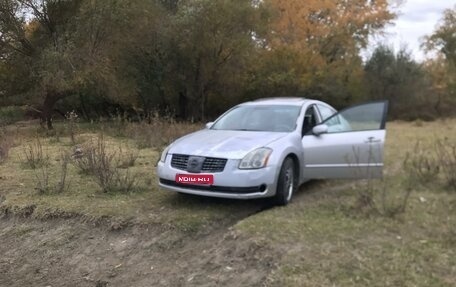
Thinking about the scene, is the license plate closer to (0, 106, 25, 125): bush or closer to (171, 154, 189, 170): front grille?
(171, 154, 189, 170): front grille

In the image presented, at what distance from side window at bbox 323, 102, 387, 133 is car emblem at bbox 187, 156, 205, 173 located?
208cm

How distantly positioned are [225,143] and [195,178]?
26.0 inches

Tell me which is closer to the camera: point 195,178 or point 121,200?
point 195,178

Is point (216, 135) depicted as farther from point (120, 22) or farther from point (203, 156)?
point (120, 22)

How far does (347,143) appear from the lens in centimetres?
752

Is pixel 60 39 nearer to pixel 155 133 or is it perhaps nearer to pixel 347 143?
pixel 155 133

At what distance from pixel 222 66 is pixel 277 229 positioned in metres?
20.3

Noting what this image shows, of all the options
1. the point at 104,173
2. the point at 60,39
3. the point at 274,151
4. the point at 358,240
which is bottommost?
the point at 358,240

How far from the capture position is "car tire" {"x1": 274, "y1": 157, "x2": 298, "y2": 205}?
22.5 ft

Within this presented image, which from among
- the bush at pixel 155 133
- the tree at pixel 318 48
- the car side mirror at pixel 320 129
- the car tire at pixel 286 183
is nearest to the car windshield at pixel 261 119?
the car side mirror at pixel 320 129

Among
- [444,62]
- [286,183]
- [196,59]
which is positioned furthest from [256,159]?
[444,62]

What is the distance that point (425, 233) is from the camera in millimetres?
5848

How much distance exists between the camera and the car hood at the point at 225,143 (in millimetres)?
6680

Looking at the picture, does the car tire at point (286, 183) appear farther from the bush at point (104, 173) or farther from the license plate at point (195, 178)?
the bush at point (104, 173)
